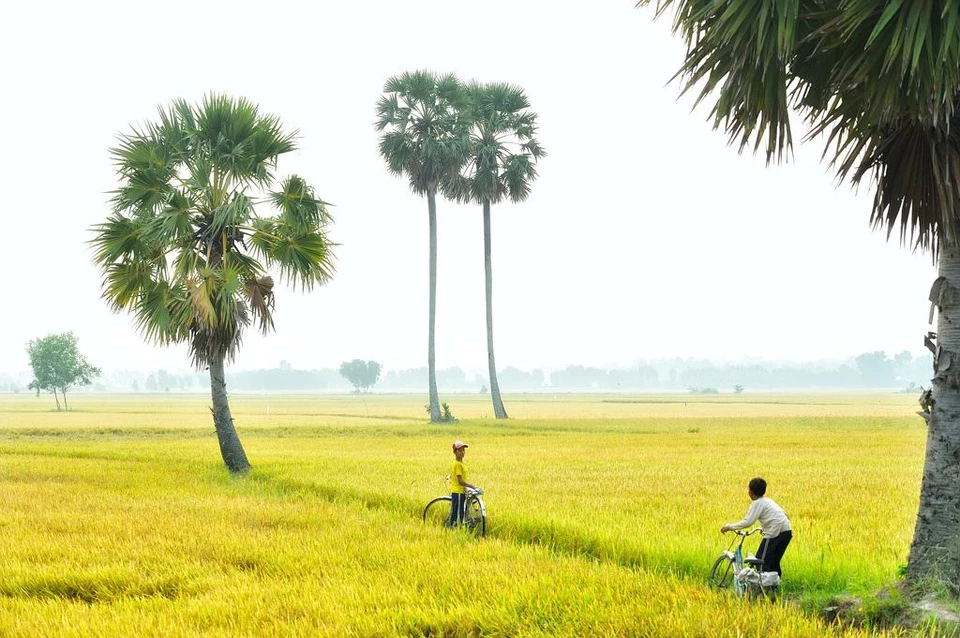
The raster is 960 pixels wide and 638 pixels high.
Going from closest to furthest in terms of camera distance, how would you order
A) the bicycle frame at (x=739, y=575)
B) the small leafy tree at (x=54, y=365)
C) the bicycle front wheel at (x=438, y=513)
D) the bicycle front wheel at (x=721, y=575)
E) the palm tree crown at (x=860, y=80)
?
the palm tree crown at (x=860, y=80), the bicycle frame at (x=739, y=575), the bicycle front wheel at (x=721, y=575), the bicycle front wheel at (x=438, y=513), the small leafy tree at (x=54, y=365)

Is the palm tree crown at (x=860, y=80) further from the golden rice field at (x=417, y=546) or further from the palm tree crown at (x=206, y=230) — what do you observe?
the palm tree crown at (x=206, y=230)

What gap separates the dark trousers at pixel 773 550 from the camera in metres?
8.89

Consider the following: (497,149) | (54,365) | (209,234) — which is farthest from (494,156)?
(54,365)

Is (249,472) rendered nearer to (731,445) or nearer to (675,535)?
(675,535)

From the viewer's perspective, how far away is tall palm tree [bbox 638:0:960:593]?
778 cm

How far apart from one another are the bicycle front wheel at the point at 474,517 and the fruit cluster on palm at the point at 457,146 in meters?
42.0

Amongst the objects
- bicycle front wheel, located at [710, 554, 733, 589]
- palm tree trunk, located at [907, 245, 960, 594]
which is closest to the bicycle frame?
bicycle front wheel, located at [710, 554, 733, 589]

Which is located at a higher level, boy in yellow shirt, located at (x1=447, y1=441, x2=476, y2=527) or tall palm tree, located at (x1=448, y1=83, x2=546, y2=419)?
tall palm tree, located at (x1=448, y1=83, x2=546, y2=419)

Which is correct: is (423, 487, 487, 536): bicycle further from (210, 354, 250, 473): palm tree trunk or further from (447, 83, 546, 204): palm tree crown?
(447, 83, 546, 204): palm tree crown

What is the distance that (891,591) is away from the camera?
8.99m

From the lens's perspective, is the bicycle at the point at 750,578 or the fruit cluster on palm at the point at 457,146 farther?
the fruit cluster on palm at the point at 457,146

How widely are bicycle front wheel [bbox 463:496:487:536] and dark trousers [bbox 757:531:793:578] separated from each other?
583 cm

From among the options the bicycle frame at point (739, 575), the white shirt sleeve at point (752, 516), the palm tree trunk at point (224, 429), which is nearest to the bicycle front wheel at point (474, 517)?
the bicycle frame at point (739, 575)

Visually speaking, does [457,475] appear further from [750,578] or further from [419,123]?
[419,123]
